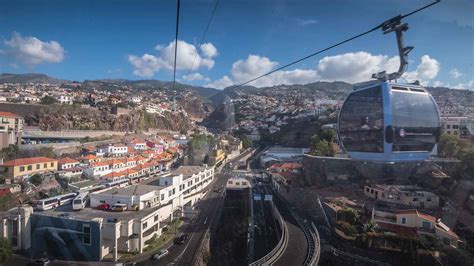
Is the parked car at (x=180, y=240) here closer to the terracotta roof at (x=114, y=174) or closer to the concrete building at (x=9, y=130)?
the terracotta roof at (x=114, y=174)

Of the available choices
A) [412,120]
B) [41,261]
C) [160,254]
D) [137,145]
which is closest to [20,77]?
[137,145]

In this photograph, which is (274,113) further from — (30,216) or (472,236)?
(30,216)

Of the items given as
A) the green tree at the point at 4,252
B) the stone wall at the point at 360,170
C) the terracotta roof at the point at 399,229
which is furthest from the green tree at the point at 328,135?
the green tree at the point at 4,252

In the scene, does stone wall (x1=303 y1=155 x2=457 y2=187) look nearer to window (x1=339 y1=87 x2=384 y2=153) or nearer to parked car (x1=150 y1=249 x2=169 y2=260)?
parked car (x1=150 y1=249 x2=169 y2=260)

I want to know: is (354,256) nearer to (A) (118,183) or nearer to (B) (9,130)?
(A) (118,183)

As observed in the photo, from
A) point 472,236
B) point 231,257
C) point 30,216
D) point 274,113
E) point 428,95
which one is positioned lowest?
point 231,257

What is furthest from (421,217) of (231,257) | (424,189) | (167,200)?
(167,200)
